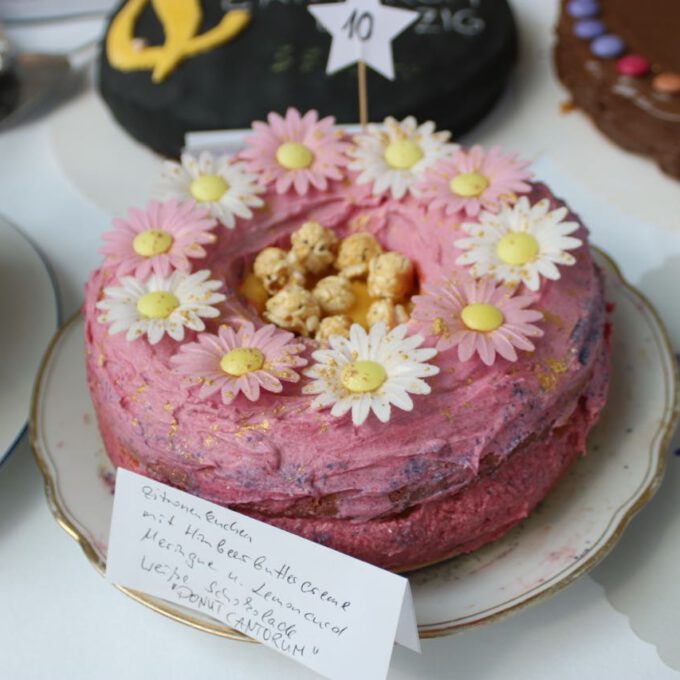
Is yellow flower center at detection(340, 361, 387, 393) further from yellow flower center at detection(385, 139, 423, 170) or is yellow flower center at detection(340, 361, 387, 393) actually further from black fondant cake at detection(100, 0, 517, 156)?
black fondant cake at detection(100, 0, 517, 156)

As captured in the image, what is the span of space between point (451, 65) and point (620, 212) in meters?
0.44

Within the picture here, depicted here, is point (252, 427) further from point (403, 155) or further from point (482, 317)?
point (403, 155)

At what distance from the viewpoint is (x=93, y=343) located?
1.27 metres

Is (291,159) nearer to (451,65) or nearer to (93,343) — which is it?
(93,343)

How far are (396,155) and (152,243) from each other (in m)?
0.39

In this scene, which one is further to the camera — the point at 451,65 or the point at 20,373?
the point at 451,65

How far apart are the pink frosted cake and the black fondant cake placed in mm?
435

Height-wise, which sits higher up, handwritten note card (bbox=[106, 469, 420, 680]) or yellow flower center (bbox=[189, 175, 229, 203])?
yellow flower center (bbox=[189, 175, 229, 203])

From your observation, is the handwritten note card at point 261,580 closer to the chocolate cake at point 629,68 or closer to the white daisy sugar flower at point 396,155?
the white daisy sugar flower at point 396,155

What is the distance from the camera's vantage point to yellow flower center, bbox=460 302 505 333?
3.82 feet

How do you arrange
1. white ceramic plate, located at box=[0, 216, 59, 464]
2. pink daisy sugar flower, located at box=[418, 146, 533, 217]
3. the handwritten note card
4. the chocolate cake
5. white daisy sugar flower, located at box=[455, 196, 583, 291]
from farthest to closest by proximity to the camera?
the chocolate cake < white ceramic plate, located at box=[0, 216, 59, 464] < pink daisy sugar flower, located at box=[418, 146, 533, 217] < white daisy sugar flower, located at box=[455, 196, 583, 291] < the handwritten note card

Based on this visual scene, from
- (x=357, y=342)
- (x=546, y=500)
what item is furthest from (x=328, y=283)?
(x=546, y=500)

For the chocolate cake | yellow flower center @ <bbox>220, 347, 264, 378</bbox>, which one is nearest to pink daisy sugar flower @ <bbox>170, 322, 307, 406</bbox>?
yellow flower center @ <bbox>220, 347, 264, 378</bbox>

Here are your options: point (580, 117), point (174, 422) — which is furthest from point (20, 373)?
point (580, 117)
